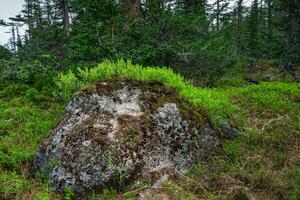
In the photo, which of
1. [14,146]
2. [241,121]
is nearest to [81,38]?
[14,146]

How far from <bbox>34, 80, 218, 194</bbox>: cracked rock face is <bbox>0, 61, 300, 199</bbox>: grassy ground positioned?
214mm

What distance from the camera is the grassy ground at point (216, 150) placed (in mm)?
5027

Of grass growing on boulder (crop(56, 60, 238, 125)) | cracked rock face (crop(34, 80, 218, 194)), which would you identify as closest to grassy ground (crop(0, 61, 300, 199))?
grass growing on boulder (crop(56, 60, 238, 125))

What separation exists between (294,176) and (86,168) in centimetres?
282

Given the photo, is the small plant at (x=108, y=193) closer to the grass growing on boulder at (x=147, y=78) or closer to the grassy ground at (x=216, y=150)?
the grassy ground at (x=216, y=150)

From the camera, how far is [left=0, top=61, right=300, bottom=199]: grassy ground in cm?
503

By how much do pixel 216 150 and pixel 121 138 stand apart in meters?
1.58

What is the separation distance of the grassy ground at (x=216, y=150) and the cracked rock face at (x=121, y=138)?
0.21m

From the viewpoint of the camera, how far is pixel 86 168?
5.23 metres

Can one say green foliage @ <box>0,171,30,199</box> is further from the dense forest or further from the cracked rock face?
the cracked rock face

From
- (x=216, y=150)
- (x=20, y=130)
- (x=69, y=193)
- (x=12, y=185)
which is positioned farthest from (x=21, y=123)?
(x=216, y=150)

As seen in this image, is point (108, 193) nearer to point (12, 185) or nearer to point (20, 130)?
point (12, 185)

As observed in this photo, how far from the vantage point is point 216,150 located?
606 centimetres

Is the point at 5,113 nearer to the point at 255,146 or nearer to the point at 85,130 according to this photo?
the point at 85,130
